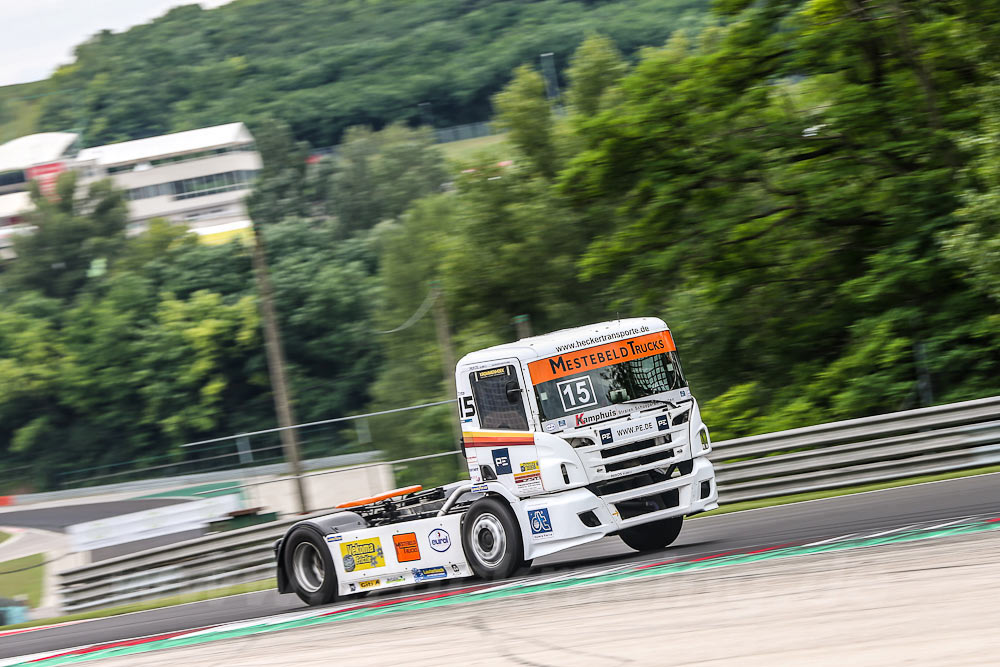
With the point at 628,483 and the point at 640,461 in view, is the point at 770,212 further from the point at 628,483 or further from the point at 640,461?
the point at 628,483

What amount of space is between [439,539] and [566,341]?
2.34 metres

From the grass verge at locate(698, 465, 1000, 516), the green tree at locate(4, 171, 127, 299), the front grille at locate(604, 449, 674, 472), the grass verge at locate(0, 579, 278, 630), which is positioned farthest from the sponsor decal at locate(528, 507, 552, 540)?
the green tree at locate(4, 171, 127, 299)

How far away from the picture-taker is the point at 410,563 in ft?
38.4

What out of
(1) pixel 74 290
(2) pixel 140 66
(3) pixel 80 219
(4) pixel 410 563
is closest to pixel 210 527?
(4) pixel 410 563

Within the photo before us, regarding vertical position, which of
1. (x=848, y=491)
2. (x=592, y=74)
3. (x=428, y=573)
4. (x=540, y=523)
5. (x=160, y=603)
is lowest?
(x=848, y=491)

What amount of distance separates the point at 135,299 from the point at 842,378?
211 feet

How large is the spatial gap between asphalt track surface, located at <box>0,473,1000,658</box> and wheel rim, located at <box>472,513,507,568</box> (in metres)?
0.50

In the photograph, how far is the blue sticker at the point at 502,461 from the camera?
36.2 feet

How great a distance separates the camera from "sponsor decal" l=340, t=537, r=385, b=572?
1199 centimetres

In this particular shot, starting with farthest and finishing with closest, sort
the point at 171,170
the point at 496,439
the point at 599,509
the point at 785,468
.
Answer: the point at 171,170, the point at 785,468, the point at 496,439, the point at 599,509

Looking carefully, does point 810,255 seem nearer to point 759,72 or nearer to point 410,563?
point 759,72

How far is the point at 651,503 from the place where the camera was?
11055 mm

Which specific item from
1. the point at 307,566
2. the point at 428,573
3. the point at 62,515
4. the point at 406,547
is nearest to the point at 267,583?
the point at 307,566

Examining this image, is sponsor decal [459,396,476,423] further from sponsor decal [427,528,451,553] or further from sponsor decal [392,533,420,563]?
sponsor decal [392,533,420,563]
